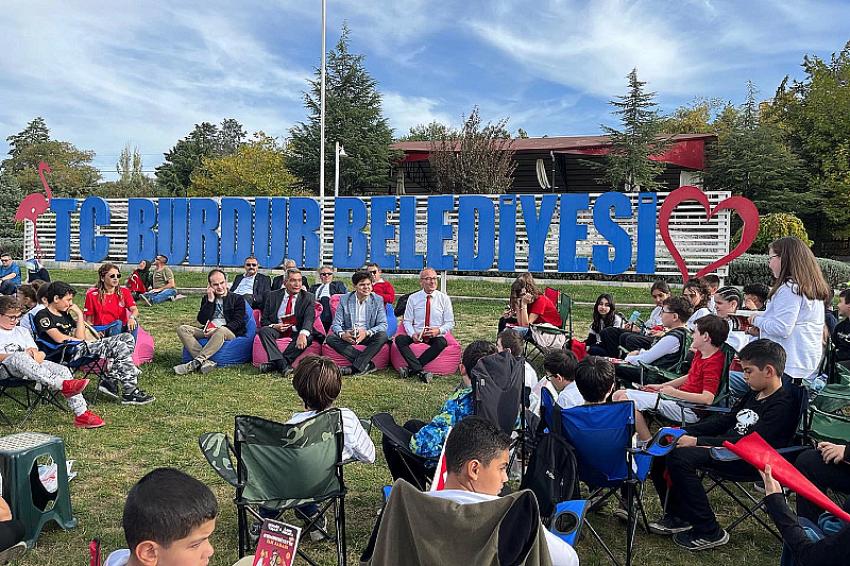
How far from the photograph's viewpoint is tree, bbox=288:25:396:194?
26.5 metres

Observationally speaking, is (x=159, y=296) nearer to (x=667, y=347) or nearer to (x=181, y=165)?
(x=667, y=347)

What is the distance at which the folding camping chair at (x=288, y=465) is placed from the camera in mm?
3369

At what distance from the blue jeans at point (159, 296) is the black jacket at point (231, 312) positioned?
19.8 ft

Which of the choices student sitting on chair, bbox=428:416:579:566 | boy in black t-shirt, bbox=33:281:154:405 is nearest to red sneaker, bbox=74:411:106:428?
boy in black t-shirt, bbox=33:281:154:405

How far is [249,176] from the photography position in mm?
32969

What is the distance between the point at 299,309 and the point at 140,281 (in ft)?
21.8

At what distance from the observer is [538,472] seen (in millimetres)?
3465

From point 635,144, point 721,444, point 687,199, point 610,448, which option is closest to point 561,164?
point 635,144

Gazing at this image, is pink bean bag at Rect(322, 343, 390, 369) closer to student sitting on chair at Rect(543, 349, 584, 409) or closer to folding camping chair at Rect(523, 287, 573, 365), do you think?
folding camping chair at Rect(523, 287, 573, 365)

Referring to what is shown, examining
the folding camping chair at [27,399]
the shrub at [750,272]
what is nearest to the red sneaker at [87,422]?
the folding camping chair at [27,399]

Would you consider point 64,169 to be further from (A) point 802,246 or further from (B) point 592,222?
(A) point 802,246

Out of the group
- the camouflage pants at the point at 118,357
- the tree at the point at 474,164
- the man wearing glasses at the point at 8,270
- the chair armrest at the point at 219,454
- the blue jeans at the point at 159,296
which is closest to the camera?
the chair armrest at the point at 219,454

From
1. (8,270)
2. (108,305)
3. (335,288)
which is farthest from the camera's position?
(8,270)

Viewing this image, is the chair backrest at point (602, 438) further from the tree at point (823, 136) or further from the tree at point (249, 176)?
the tree at point (249, 176)
